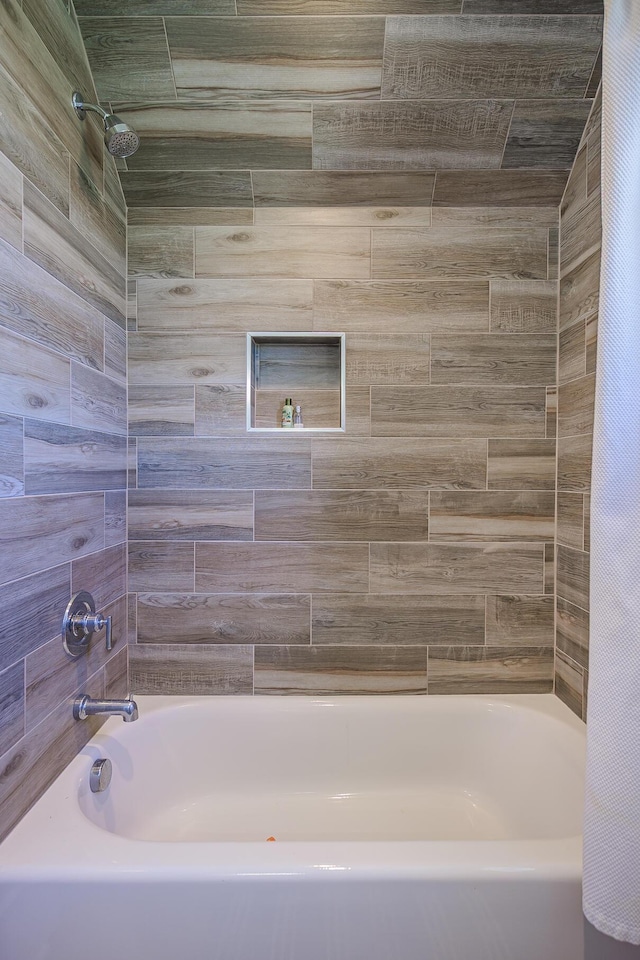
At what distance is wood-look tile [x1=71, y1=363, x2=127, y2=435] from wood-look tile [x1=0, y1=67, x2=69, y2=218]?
389 mm

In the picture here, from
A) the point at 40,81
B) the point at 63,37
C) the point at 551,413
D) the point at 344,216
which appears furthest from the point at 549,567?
the point at 63,37

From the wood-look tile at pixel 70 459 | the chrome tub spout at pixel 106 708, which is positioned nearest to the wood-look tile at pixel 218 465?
the wood-look tile at pixel 70 459

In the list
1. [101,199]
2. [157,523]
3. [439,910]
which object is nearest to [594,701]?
[439,910]

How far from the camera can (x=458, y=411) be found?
169cm

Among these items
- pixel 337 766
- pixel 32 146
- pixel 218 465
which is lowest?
pixel 337 766

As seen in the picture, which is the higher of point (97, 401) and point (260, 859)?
point (97, 401)

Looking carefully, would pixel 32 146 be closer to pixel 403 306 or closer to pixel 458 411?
pixel 403 306

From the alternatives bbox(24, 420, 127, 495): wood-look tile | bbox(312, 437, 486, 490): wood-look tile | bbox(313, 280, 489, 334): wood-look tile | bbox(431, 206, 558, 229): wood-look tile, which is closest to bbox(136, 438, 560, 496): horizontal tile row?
bbox(312, 437, 486, 490): wood-look tile

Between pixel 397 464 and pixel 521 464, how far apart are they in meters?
0.45

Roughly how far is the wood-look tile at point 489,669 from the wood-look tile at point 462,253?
1.35 m

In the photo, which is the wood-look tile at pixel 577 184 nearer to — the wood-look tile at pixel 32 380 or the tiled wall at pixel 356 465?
the tiled wall at pixel 356 465

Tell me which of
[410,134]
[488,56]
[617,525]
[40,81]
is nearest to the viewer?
[617,525]

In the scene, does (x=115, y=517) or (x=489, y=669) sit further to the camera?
(x=489, y=669)

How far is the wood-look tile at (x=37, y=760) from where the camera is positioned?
3.30 feet
